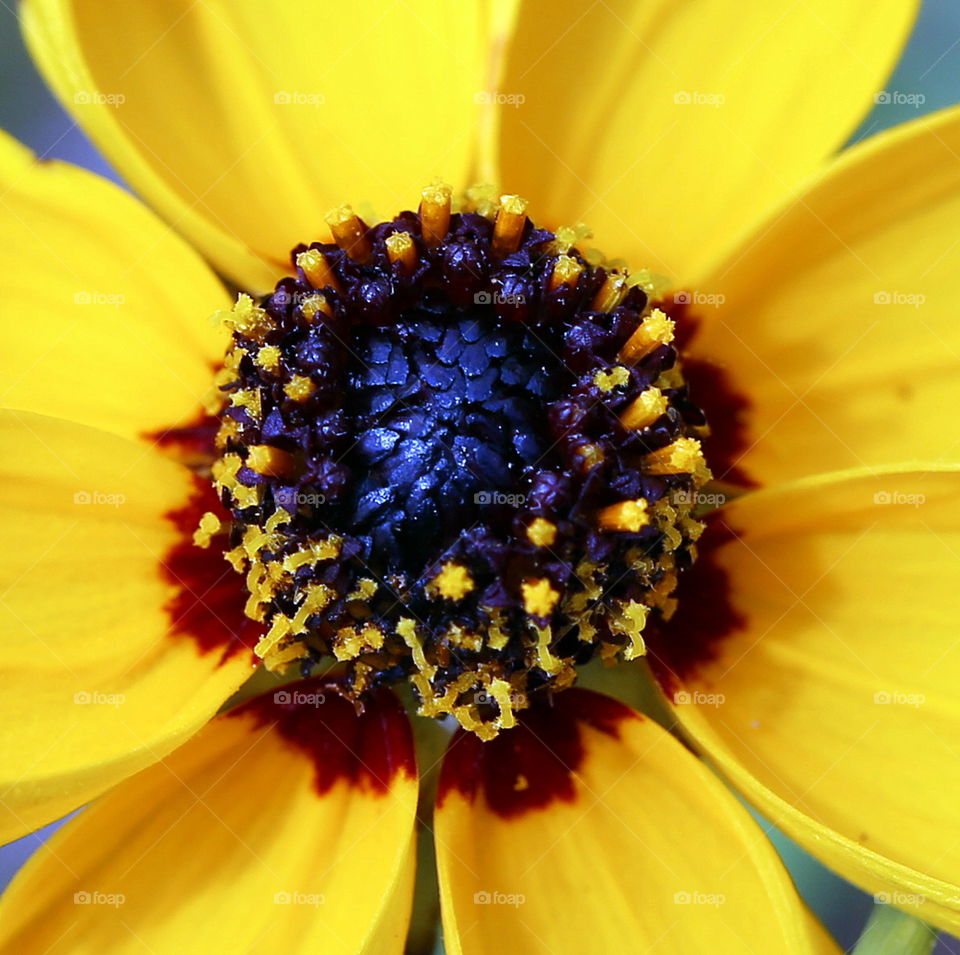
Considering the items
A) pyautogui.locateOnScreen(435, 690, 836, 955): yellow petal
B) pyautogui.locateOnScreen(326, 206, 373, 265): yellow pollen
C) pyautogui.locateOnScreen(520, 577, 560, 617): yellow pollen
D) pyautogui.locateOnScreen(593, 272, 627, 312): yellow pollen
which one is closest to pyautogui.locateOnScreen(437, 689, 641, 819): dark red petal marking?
pyautogui.locateOnScreen(435, 690, 836, 955): yellow petal

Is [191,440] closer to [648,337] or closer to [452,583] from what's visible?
[452,583]

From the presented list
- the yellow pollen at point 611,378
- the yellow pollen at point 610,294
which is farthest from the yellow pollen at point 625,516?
the yellow pollen at point 610,294

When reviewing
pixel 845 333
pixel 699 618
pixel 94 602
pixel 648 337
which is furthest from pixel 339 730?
pixel 845 333

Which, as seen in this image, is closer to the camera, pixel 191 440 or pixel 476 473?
pixel 476 473

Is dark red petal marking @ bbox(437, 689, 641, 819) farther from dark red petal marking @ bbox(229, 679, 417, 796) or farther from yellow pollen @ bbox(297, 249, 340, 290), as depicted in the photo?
yellow pollen @ bbox(297, 249, 340, 290)

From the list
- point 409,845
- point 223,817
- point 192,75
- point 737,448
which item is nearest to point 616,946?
point 409,845

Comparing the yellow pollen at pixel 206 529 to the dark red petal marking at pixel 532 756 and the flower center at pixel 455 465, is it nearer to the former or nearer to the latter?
the flower center at pixel 455 465
